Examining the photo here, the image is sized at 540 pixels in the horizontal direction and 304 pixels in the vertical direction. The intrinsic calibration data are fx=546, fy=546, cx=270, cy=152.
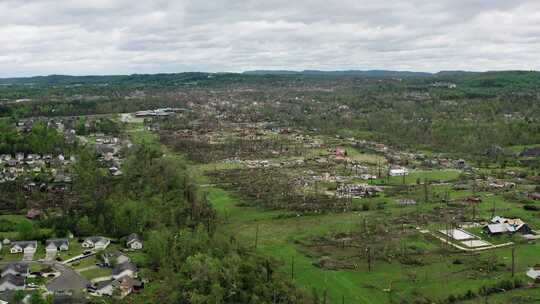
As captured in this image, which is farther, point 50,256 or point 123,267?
point 50,256

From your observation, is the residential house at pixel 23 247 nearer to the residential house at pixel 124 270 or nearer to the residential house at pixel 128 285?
the residential house at pixel 124 270

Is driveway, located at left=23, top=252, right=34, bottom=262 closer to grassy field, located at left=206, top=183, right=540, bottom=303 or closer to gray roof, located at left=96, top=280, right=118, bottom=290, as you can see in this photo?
gray roof, located at left=96, top=280, right=118, bottom=290

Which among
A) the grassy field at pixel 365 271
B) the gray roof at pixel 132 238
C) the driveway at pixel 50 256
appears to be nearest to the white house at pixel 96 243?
the gray roof at pixel 132 238

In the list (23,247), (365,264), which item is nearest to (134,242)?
(23,247)

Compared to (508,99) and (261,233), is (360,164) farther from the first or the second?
(508,99)

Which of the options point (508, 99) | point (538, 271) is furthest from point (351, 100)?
point (538, 271)

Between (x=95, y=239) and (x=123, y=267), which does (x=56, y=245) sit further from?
(x=123, y=267)

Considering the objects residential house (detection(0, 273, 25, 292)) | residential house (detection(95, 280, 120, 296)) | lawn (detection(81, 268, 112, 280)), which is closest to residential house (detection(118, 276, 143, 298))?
residential house (detection(95, 280, 120, 296))
